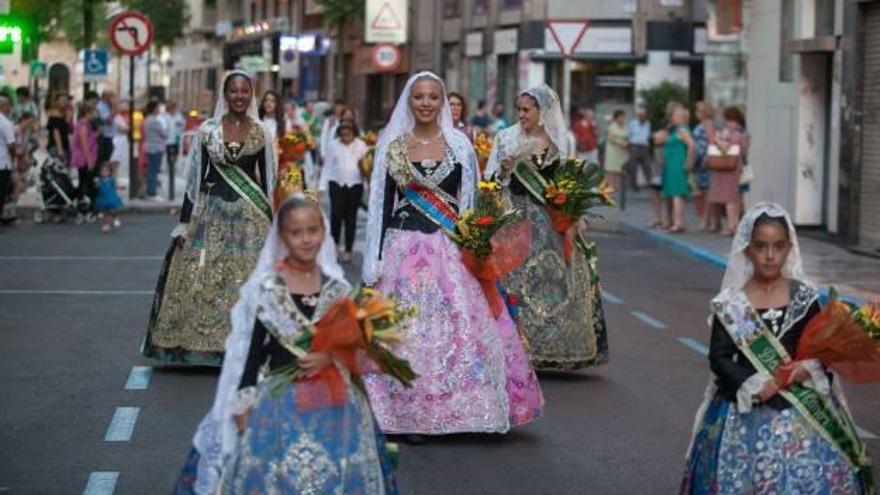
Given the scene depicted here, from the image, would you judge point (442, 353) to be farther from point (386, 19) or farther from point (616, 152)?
point (386, 19)

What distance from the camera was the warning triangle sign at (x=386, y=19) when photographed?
4319cm

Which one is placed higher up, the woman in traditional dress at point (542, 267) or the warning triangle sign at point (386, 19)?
the warning triangle sign at point (386, 19)

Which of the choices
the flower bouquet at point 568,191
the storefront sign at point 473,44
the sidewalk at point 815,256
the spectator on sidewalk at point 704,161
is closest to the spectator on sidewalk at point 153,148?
the sidewalk at point 815,256

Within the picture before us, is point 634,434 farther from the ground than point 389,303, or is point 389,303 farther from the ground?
point 389,303

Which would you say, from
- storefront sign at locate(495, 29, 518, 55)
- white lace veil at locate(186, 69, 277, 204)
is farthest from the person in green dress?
storefront sign at locate(495, 29, 518, 55)

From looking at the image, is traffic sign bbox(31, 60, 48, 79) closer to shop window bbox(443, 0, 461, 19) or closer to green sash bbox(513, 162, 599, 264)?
shop window bbox(443, 0, 461, 19)

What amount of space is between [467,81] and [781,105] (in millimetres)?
23760

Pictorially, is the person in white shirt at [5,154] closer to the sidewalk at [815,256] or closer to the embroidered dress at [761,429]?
the sidewalk at [815,256]

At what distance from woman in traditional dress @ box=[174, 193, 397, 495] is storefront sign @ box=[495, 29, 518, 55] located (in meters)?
41.0

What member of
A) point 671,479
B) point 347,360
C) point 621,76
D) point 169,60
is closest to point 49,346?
point 671,479

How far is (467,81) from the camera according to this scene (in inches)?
2066

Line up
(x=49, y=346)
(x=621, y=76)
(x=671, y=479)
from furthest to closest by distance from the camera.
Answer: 1. (x=621, y=76)
2. (x=49, y=346)
3. (x=671, y=479)

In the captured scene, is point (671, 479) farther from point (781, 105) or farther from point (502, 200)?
point (781, 105)

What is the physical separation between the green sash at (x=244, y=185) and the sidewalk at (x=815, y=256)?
296 inches
